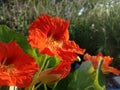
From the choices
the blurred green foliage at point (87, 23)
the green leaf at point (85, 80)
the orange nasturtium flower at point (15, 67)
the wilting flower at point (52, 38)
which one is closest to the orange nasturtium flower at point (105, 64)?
the green leaf at point (85, 80)

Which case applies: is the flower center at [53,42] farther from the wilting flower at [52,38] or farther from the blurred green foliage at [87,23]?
the blurred green foliage at [87,23]

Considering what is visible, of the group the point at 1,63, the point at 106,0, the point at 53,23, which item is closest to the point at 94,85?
the point at 53,23

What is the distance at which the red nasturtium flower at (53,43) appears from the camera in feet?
3.93

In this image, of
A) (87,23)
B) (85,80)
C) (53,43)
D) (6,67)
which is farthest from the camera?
(87,23)

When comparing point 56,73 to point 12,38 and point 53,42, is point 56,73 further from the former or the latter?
point 12,38

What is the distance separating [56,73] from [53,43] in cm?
9

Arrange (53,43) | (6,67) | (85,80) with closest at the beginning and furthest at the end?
(6,67), (53,43), (85,80)

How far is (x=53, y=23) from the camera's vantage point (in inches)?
50.6

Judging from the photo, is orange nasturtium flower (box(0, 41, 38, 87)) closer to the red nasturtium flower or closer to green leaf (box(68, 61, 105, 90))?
the red nasturtium flower

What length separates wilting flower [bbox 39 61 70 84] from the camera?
123cm

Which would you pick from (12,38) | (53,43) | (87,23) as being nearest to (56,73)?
(53,43)

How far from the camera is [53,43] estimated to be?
129cm

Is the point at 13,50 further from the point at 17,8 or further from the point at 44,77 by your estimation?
the point at 17,8

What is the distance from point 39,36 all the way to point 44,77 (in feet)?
0.36
